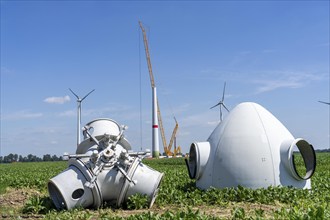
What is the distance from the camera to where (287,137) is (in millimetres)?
14758

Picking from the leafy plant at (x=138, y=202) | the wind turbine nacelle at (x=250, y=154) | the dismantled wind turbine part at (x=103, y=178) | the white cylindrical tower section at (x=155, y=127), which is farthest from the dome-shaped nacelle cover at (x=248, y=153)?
the white cylindrical tower section at (x=155, y=127)

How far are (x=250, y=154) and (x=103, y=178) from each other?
4.97m

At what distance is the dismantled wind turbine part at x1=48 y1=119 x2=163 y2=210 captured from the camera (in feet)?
39.4

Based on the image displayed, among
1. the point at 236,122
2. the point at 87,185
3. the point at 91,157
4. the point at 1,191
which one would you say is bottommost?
the point at 1,191

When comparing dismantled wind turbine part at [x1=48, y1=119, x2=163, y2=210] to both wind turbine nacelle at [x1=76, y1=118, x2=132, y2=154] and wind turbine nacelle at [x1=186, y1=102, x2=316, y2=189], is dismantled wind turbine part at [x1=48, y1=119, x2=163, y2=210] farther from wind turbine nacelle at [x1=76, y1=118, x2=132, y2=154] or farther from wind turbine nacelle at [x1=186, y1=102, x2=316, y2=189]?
wind turbine nacelle at [x1=186, y1=102, x2=316, y2=189]

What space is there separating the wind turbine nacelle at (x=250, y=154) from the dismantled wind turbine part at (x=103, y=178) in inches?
99.3

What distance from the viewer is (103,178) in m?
12.2

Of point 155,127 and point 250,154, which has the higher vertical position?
point 155,127

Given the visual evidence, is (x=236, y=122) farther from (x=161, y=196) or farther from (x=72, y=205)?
(x=72, y=205)

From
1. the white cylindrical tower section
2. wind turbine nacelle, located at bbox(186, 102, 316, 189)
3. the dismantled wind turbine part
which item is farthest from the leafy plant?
the white cylindrical tower section

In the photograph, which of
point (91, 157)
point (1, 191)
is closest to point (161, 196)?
point (91, 157)

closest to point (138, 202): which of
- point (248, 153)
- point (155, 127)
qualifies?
point (248, 153)

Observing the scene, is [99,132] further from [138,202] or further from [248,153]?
[248,153]

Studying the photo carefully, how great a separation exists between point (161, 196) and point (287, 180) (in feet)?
14.0
